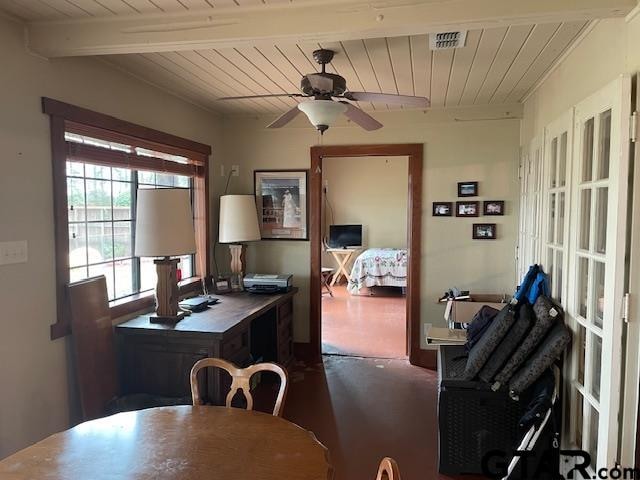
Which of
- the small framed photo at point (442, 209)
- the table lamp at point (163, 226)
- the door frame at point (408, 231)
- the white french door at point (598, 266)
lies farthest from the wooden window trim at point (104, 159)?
the white french door at point (598, 266)

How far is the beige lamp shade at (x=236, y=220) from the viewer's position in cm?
398

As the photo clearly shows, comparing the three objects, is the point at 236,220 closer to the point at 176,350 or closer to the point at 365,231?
the point at 176,350

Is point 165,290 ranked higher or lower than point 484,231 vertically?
lower

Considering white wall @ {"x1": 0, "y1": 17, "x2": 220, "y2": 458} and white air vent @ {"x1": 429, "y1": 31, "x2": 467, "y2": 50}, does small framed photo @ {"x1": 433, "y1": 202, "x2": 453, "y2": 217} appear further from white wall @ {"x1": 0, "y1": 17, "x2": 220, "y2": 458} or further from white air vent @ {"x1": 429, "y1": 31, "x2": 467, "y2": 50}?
white wall @ {"x1": 0, "y1": 17, "x2": 220, "y2": 458}

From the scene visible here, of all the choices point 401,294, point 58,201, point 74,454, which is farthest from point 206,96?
point 401,294

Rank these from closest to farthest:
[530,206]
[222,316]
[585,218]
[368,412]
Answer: [585,218] → [222,316] → [368,412] → [530,206]

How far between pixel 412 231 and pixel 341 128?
1.14 meters

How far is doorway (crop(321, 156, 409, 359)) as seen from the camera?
760 cm

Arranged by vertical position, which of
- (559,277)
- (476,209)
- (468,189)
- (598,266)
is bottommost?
(559,277)

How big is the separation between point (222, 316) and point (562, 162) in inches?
88.4

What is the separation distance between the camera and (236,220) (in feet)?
13.1

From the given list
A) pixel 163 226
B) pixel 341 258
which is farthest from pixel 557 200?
pixel 341 258

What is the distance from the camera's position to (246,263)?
4.54 meters

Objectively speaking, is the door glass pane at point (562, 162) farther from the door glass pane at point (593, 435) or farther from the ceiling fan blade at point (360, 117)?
the door glass pane at point (593, 435)
